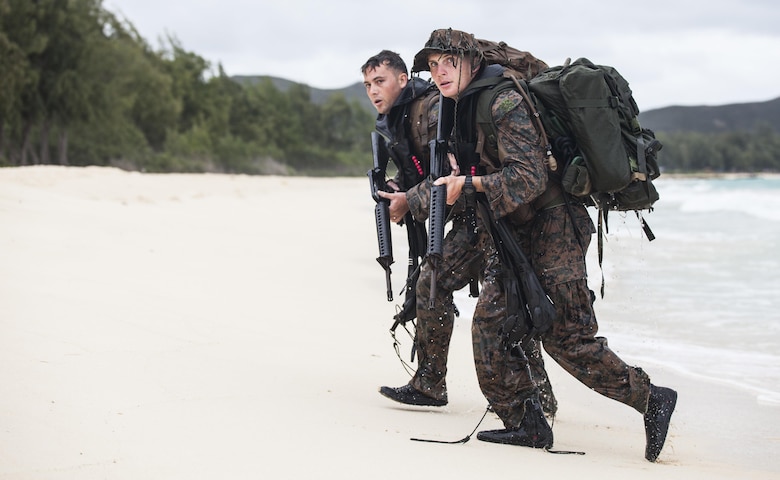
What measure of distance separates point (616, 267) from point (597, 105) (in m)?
8.16

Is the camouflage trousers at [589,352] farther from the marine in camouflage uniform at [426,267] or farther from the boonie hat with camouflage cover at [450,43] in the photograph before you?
the boonie hat with camouflage cover at [450,43]

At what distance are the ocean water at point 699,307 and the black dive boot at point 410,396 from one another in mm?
1411

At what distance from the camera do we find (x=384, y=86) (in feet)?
16.1

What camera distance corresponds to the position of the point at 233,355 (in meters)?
5.11

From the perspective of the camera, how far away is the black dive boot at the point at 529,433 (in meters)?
3.92

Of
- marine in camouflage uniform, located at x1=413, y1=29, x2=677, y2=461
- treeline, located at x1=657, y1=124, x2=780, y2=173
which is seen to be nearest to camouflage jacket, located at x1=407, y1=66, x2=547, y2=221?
marine in camouflage uniform, located at x1=413, y1=29, x2=677, y2=461

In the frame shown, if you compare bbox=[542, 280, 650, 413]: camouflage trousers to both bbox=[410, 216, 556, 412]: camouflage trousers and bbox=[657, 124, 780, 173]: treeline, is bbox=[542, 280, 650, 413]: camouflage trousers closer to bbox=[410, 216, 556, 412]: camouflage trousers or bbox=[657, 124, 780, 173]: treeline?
bbox=[410, 216, 556, 412]: camouflage trousers

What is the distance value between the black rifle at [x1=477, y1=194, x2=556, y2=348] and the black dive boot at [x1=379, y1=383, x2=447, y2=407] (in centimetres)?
97

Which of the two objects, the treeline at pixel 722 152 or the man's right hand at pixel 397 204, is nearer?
the man's right hand at pixel 397 204

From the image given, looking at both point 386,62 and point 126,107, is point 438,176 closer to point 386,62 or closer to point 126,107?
point 386,62

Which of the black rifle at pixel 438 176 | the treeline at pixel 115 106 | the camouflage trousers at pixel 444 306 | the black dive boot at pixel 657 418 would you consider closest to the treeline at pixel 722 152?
the treeline at pixel 115 106

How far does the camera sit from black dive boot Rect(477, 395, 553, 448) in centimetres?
392

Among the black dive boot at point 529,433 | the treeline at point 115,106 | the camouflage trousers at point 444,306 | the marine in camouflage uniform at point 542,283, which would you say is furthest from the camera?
the treeline at point 115,106

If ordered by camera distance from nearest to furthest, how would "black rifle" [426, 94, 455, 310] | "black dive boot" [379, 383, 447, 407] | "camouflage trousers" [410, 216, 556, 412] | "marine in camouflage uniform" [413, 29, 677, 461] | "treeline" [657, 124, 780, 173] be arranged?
"marine in camouflage uniform" [413, 29, 677, 461] < "black rifle" [426, 94, 455, 310] < "camouflage trousers" [410, 216, 556, 412] < "black dive boot" [379, 383, 447, 407] < "treeline" [657, 124, 780, 173]
